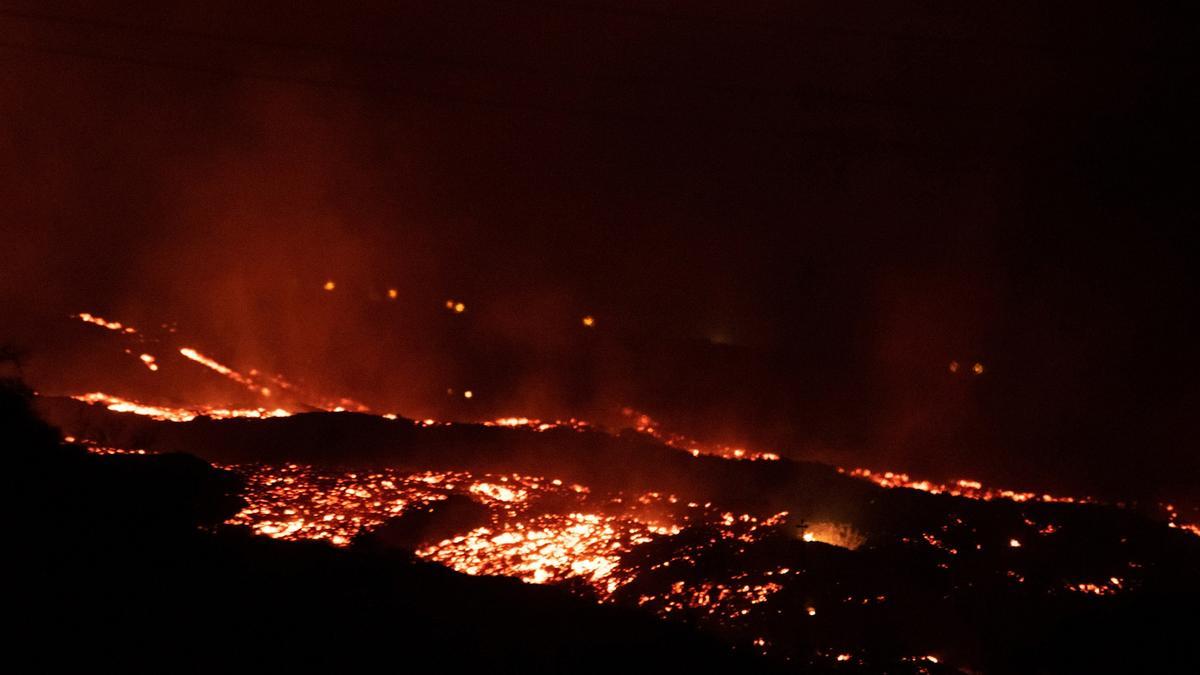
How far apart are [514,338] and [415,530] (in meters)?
20.1

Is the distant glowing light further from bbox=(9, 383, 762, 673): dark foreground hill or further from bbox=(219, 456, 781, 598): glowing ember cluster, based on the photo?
bbox=(9, 383, 762, 673): dark foreground hill

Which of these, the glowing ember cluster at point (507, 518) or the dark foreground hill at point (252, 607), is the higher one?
the glowing ember cluster at point (507, 518)

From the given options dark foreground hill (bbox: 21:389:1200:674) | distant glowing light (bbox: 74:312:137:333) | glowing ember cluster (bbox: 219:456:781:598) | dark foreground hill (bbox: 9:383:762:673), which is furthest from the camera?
distant glowing light (bbox: 74:312:137:333)

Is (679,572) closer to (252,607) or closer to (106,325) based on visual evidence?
(252,607)

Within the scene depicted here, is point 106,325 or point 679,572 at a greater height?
point 106,325

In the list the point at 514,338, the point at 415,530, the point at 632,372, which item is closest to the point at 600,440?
the point at 415,530

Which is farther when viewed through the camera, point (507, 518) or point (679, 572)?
point (507, 518)

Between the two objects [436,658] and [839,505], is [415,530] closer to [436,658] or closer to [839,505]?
[436,658]

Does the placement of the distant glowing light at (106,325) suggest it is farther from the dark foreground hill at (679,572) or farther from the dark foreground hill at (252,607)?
the dark foreground hill at (252,607)

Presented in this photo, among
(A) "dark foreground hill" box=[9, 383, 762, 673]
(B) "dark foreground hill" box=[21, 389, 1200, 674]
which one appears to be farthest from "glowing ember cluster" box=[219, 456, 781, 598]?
(A) "dark foreground hill" box=[9, 383, 762, 673]

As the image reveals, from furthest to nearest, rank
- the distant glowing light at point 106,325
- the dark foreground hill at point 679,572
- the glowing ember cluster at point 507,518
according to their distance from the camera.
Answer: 1. the distant glowing light at point 106,325
2. the glowing ember cluster at point 507,518
3. the dark foreground hill at point 679,572

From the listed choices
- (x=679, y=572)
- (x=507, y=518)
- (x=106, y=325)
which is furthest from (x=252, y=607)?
(x=106, y=325)

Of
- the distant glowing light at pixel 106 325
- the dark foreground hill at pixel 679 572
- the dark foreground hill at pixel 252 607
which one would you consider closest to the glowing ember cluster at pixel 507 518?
the dark foreground hill at pixel 679 572

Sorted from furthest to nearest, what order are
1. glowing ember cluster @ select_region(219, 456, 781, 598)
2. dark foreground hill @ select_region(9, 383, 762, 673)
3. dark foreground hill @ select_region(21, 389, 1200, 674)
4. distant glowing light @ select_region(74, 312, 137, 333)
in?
1. distant glowing light @ select_region(74, 312, 137, 333)
2. glowing ember cluster @ select_region(219, 456, 781, 598)
3. dark foreground hill @ select_region(21, 389, 1200, 674)
4. dark foreground hill @ select_region(9, 383, 762, 673)
